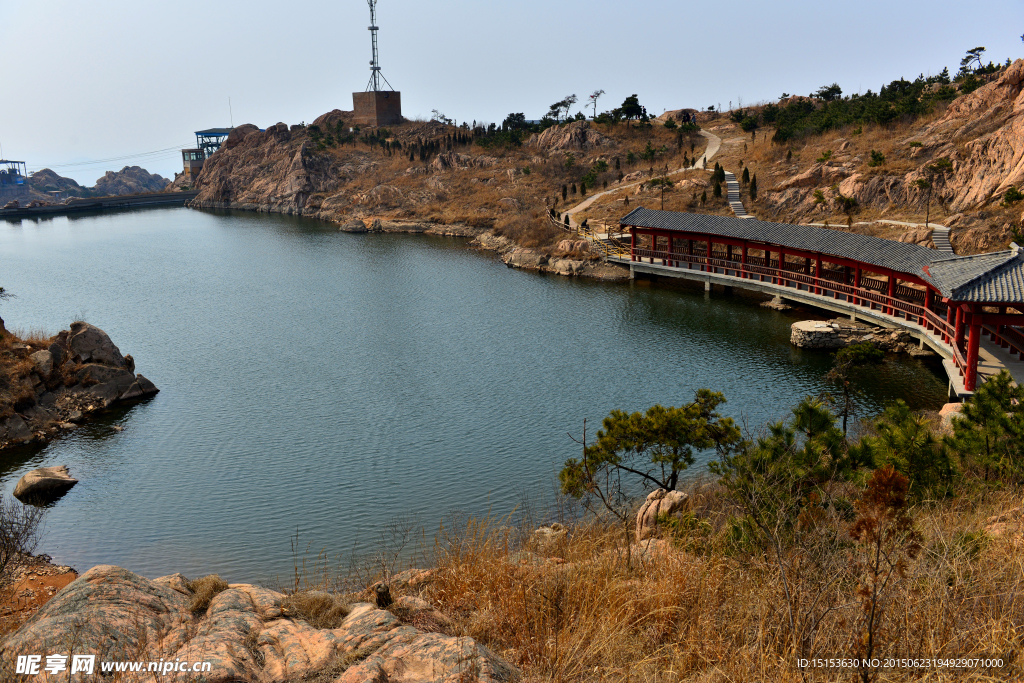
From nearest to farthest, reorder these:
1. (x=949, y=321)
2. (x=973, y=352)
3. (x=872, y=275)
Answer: (x=973, y=352) → (x=949, y=321) → (x=872, y=275)

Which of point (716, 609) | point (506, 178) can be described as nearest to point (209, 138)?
point (506, 178)

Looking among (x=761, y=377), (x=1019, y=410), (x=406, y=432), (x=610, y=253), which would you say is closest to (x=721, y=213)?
(x=610, y=253)

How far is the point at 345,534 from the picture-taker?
49.8ft

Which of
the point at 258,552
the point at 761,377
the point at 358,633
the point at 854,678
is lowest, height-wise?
the point at 258,552

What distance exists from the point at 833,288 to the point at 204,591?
28.9 metres

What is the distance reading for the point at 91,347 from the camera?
24.7m

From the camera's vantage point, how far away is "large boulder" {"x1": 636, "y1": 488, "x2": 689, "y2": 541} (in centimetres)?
1291

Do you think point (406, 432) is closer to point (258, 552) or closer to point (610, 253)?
point (258, 552)

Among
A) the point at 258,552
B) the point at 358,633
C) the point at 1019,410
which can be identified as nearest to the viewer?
the point at 358,633

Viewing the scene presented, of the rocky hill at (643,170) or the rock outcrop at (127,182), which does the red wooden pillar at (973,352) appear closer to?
the rocky hill at (643,170)

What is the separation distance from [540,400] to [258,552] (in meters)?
10.3

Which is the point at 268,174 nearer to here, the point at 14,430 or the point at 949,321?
the point at 14,430

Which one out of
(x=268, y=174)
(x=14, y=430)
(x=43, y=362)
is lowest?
(x=14, y=430)

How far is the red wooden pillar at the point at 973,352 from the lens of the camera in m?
19.1
